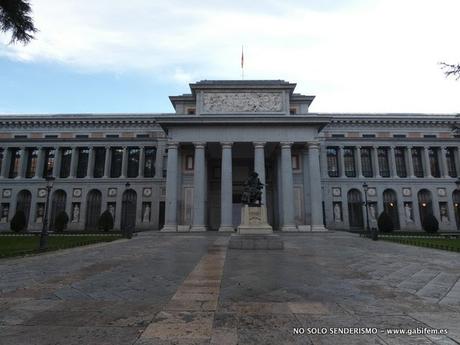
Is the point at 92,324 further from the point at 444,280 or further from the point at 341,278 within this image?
the point at 444,280

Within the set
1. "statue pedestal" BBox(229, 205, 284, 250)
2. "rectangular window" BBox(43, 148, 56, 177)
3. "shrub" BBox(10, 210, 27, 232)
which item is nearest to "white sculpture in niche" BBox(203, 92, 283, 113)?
"statue pedestal" BBox(229, 205, 284, 250)

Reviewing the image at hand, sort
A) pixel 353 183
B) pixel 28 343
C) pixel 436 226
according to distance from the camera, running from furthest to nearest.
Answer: pixel 353 183 → pixel 436 226 → pixel 28 343

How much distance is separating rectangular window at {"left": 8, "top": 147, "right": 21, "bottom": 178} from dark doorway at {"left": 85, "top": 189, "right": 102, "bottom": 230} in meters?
13.2

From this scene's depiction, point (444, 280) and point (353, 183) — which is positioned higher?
point (353, 183)

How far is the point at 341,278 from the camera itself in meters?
8.04

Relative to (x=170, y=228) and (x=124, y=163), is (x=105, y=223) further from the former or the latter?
(x=124, y=163)

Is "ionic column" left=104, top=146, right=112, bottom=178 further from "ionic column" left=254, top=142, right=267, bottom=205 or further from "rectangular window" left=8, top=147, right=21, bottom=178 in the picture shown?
"ionic column" left=254, top=142, right=267, bottom=205

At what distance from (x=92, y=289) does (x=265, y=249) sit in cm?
986

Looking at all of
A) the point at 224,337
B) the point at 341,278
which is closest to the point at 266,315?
the point at 224,337

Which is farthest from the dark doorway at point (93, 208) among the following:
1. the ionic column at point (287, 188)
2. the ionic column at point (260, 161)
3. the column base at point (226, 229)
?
the ionic column at point (287, 188)

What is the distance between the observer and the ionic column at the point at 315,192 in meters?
34.0

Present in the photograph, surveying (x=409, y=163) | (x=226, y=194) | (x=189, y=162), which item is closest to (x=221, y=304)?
(x=226, y=194)

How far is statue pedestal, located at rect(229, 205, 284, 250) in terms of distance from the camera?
15.3m

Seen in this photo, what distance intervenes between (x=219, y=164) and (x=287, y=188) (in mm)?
12735
